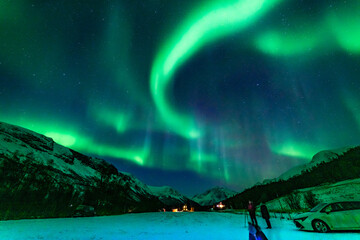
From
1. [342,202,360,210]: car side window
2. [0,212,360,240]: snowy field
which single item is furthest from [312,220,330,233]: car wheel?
[342,202,360,210]: car side window

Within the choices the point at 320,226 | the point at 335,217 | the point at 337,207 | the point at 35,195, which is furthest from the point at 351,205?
the point at 35,195

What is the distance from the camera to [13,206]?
96625 millimetres

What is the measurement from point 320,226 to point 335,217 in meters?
1.00

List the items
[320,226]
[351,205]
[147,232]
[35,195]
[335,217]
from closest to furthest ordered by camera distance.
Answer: [335,217] < [351,205] < [320,226] < [147,232] < [35,195]

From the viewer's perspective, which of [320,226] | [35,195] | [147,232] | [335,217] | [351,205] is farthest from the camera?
[35,195]

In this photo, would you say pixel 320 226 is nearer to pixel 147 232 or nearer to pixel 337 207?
pixel 337 207

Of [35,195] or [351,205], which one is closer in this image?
[351,205]

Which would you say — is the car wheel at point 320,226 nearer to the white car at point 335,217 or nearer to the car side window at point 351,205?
the white car at point 335,217

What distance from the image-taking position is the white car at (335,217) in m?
11.0

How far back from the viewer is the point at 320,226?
38.3 feet

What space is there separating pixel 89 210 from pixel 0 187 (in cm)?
9844

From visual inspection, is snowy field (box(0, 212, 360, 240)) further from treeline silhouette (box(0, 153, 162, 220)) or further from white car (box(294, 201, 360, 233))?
treeline silhouette (box(0, 153, 162, 220))

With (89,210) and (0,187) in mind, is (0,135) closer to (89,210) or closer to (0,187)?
(0,187)

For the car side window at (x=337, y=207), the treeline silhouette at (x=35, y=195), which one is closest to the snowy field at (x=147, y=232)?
the car side window at (x=337, y=207)
